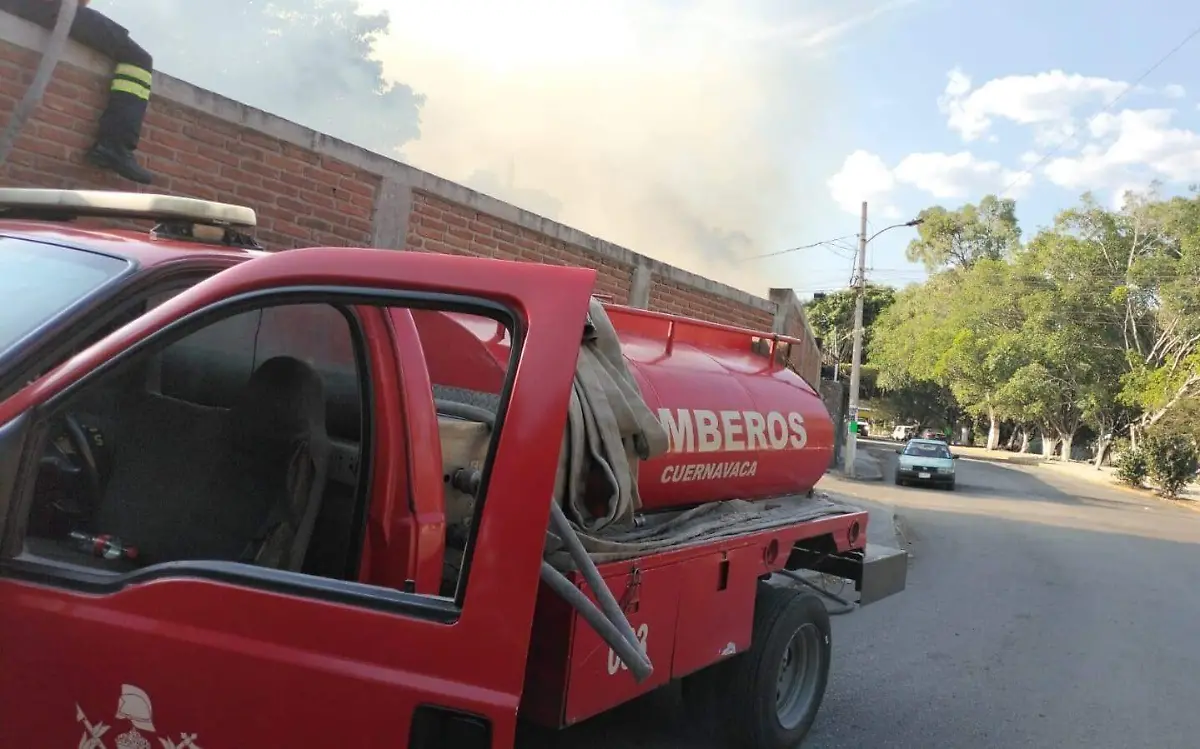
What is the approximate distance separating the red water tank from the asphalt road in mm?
1101

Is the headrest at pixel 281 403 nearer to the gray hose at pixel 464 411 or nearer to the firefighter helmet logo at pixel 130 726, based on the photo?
the gray hose at pixel 464 411

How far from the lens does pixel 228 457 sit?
79.7 inches

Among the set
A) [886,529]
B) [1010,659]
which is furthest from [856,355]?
[1010,659]

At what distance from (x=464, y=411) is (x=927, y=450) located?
2454 cm

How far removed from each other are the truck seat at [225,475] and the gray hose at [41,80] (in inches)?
128

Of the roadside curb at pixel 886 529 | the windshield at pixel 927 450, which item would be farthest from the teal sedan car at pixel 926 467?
the roadside curb at pixel 886 529

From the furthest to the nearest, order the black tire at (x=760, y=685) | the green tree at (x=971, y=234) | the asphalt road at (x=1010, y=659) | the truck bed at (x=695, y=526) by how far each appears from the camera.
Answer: the green tree at (x=971, y=234)
the asphalt road at (x=1010, y=659)
the black tire at (x=760, y=685)
the truck bed at (x=695, y=526)

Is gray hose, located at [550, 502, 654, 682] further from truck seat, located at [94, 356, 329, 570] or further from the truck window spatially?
truck seat, located at [94, 356, 329, 570]

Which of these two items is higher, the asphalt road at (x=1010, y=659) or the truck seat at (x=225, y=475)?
the truck seat at (x=225, y=475)

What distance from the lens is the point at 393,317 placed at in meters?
2.16

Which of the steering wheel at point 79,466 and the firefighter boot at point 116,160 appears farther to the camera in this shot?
the firefighter boot at point 116,160

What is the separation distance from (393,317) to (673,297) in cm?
792

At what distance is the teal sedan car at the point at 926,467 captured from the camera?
2423 centimetres

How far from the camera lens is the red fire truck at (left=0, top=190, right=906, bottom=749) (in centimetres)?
159
